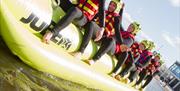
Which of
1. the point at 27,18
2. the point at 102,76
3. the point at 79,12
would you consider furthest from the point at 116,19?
the point at 27,18

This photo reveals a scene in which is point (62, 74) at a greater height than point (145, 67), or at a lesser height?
lesser

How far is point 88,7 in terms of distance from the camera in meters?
7.27

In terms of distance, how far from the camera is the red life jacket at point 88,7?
727 centimetres

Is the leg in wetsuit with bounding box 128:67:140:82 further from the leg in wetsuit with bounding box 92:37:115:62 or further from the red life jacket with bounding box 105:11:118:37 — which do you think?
the leg in wetsuit with bounding box 92:37:115:62

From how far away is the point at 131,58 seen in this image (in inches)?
417

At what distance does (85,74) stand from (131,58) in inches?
133

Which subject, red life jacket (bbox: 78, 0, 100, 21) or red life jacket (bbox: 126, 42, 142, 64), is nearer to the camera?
red life jacket (bbox: 78, 0, 100, 21)

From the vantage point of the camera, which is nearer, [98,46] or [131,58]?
[98,46]

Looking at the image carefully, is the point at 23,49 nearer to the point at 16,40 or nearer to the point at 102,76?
the point at 16,40

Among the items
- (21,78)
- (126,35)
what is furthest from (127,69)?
(21,78)

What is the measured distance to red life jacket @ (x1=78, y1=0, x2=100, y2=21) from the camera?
7.27 metres

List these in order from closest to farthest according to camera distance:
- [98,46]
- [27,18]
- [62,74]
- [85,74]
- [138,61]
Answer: [27,18] < [62,74] < [85,74] < [98,46] < [138,61]

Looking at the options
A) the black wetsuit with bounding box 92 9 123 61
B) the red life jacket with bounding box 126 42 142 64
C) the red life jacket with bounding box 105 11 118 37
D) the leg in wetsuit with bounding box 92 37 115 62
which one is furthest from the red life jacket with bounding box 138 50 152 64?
the leg in wetsuit with bounding box 92 37 115 62

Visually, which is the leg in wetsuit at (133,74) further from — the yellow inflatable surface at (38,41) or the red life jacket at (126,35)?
the yellow inflatable surface at (38,41)
